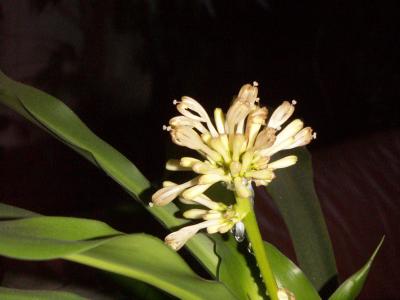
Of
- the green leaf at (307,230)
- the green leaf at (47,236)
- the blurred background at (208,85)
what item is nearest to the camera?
the green leaf at (47,236)

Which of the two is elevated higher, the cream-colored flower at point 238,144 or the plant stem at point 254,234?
the cream-colored flower at point 238,144

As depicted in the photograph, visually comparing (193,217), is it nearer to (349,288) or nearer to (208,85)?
(349,288)

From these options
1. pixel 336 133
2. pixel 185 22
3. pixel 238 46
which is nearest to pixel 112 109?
pixel 185 22

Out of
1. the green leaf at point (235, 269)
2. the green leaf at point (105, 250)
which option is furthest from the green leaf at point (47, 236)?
the green leaf at point (235, 269)

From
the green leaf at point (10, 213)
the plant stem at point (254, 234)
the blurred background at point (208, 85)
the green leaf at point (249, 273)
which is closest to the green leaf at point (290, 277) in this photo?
the green leaf at point (249, 273)

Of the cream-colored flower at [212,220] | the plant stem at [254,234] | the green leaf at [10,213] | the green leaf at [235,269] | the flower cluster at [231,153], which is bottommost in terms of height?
the green leaf at [235,269]

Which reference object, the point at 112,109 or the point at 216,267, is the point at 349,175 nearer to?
the point at 216,267

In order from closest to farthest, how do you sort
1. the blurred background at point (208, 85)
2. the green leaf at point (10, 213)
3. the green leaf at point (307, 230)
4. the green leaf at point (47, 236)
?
the green leaf at point (47, 236) → the green leaf at point (10, 213) → the green leaf at point (307, 230) → the blurred background at point (208, 85)

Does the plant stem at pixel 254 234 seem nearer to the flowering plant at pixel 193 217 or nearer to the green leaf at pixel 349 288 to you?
the flowering plant at pixel 193 217

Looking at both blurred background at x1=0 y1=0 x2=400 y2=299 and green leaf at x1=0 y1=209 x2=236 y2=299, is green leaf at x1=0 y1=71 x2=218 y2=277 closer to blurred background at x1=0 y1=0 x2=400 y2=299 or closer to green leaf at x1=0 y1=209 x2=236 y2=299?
green leaf at x1=0 y1=209 x2=236 y2=299

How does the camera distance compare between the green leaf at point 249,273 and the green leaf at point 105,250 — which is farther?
the green leaf at point 249,273
